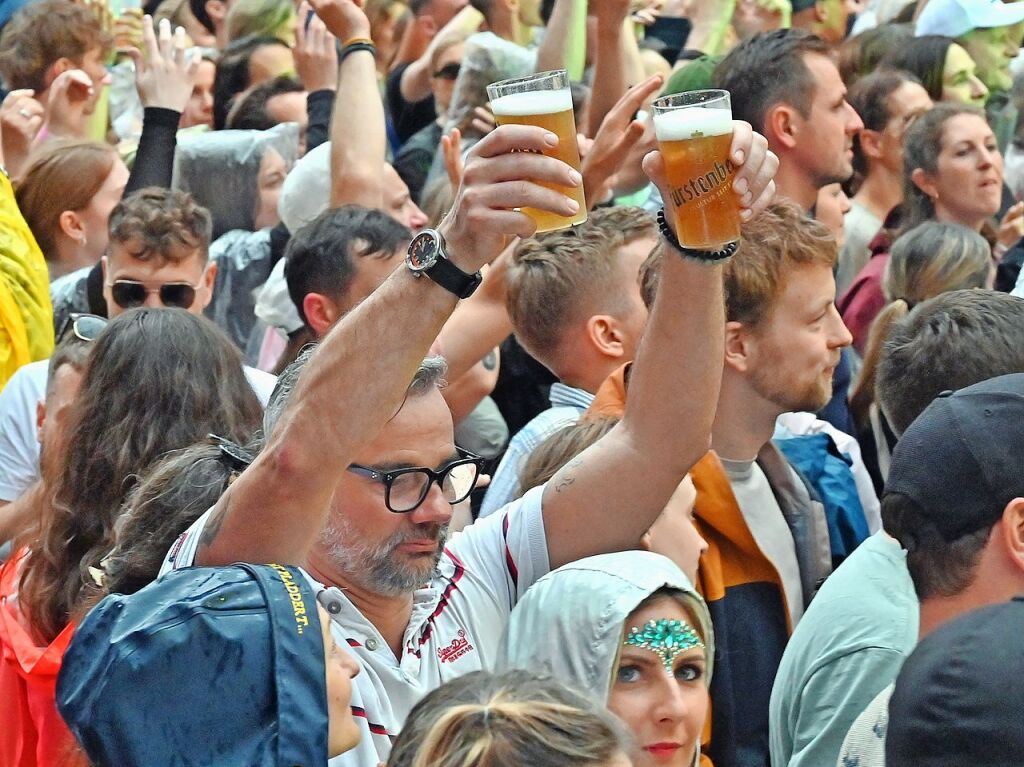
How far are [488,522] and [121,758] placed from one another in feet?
3.80

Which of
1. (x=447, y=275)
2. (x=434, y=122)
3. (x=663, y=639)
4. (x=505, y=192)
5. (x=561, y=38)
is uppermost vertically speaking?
(x=505, y=192)

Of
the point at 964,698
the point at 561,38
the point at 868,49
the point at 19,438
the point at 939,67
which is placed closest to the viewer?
the point at 964,698

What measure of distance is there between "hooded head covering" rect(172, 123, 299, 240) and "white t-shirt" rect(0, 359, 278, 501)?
1.87 meters

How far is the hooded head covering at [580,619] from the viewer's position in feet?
8.81

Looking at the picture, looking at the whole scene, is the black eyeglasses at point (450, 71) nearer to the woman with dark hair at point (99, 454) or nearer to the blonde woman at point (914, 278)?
the blonde woman at point (914, 278)

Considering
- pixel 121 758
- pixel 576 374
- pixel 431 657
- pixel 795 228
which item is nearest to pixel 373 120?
pixel 576 374

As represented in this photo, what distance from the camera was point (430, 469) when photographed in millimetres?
2686

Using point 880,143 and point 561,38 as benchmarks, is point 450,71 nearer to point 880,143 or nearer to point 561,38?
point 561,38

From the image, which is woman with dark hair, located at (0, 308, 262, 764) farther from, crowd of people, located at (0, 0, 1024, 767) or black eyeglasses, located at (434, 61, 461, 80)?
black eyeglasses, located at (434, 61, 461, 80)

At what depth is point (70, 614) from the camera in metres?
3.03

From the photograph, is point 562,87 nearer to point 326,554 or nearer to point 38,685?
point 326,554

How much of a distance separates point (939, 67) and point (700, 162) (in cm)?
515

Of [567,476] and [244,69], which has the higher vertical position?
[567,476]

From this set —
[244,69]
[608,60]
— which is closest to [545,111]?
[608,60]
